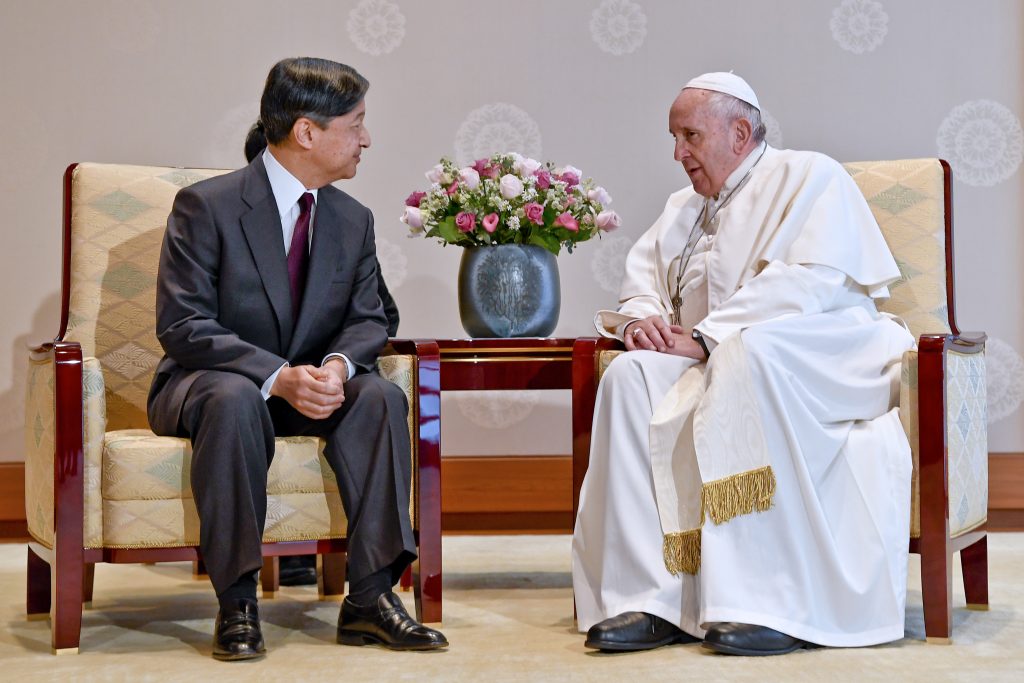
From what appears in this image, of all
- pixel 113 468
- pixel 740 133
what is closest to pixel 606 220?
pixel 740 133

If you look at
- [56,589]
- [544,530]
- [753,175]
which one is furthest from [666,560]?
[544,530]

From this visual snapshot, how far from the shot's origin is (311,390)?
112 inches

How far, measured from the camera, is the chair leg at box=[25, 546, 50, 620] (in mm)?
3229

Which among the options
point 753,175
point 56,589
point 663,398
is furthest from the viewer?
point 753,175

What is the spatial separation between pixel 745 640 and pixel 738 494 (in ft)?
1.06

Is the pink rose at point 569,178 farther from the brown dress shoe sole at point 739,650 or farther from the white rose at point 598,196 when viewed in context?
the brown dress shoe sole at point 739,650

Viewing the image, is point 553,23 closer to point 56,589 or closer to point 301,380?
point 301,380

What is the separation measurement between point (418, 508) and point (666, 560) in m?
0.64

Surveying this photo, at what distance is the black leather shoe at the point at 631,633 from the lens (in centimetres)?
273

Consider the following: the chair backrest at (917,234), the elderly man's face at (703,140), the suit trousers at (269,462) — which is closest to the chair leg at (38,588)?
the suit trousers at (269,462)

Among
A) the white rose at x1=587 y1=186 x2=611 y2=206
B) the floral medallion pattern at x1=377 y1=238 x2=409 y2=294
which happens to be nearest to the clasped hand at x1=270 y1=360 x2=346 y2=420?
the white rose at x1=587 y1=186 x2=611 y2=206

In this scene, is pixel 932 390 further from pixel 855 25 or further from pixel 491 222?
pixel 855 25

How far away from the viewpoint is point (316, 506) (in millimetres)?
2912

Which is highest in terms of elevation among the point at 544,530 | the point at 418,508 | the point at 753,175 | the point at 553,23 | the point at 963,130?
the point at 553,23
